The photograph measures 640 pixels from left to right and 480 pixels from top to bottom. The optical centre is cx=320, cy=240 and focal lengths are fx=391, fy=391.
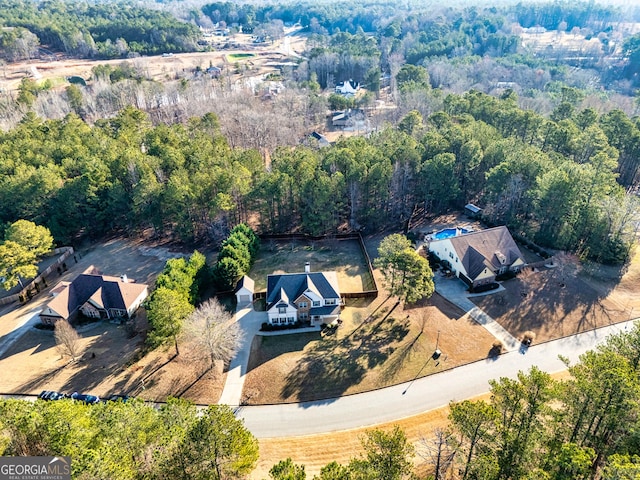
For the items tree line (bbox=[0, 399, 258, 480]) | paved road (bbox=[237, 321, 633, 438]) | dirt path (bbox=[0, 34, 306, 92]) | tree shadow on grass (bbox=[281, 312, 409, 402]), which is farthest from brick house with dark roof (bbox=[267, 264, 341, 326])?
dirt path (bbox=[0, 34, 306, 92])

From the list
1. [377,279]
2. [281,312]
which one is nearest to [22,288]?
[281,312]

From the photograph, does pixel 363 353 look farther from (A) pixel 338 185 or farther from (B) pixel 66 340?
(B) pixel 66 340

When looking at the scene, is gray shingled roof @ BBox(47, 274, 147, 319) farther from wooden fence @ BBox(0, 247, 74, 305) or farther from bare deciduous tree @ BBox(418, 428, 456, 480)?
bare deciduous tree @ BBox(418, 428, 456, 480)

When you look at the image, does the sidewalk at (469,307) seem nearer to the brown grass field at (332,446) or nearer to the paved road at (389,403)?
the paved road at (389,403)

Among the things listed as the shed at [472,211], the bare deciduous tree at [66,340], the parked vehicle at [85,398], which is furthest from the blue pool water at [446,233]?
the bare deciduous tree at [66,340]

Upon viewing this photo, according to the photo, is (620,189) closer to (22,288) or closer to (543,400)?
(543,400)

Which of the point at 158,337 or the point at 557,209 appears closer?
the point at 158,337

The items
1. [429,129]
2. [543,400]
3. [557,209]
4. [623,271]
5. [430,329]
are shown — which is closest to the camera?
[543,400]
